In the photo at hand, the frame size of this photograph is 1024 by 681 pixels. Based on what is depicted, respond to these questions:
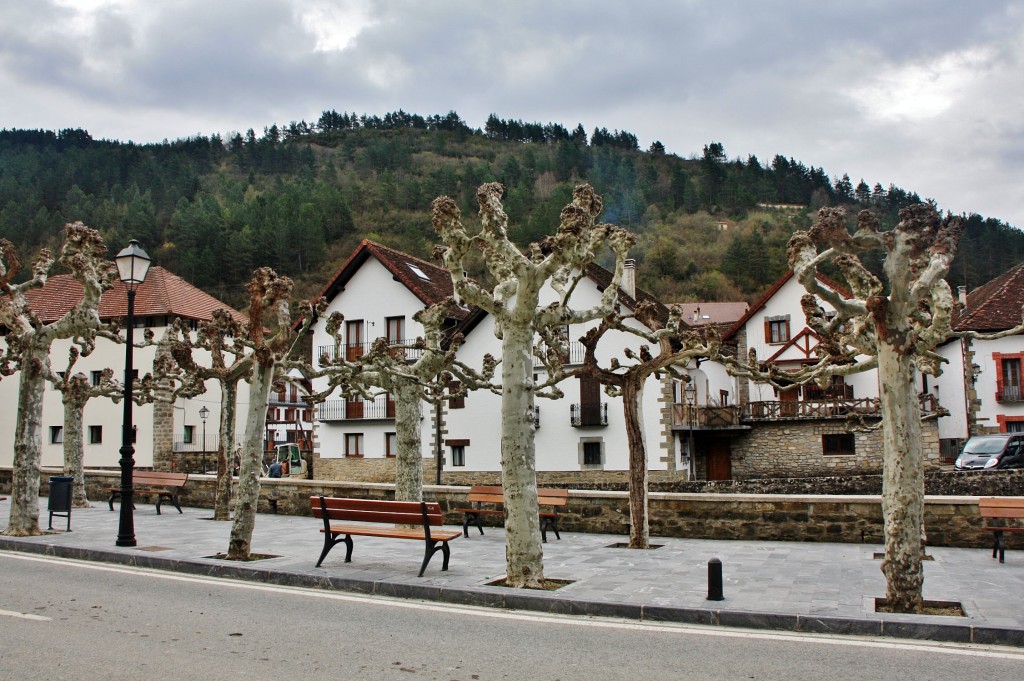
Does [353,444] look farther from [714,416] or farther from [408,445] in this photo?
[408,445]

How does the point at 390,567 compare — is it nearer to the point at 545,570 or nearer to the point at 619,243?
the point at 545,570

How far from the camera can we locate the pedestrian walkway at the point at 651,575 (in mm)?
7996

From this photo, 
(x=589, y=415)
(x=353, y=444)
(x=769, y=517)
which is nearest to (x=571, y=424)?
(x=589, y=415)

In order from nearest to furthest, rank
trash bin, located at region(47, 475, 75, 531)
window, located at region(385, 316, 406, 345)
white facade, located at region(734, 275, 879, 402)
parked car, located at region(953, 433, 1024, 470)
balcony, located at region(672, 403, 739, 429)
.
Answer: trash bin, located at region(47, 475, 75, 531) → parked car, located at region(953, 433, 1024, 470) → window, located at region(385, 316, 406, 345) → balcony, located at region(672, 403, 739, 429) → white facade, located at region(734, 275, 879, 402)

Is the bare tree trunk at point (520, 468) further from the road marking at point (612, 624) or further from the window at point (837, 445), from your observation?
the window at point (837, 445)

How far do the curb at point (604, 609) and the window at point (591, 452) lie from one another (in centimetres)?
2200

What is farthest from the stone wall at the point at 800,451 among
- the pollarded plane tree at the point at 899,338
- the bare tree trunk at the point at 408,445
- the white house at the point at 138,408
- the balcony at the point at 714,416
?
the pollarded plane tree at the point at 899,338

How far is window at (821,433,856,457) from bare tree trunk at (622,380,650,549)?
85.4 feet

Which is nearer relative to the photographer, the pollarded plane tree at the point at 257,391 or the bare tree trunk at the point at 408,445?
the pollarded plane tree at the point at 257,391

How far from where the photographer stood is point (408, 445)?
56.4 ft

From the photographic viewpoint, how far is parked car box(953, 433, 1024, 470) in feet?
90.9

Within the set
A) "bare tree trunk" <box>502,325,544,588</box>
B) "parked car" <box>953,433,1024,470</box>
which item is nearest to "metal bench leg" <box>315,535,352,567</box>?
"bare tree trunk" <box>502,325,544,588</box>

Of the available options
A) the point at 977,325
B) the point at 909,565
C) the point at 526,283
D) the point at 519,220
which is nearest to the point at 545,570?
the point at 526,283

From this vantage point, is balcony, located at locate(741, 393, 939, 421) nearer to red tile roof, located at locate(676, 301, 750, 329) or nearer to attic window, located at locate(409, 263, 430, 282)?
attic window, located at locate(409, 263, 430, 282)
